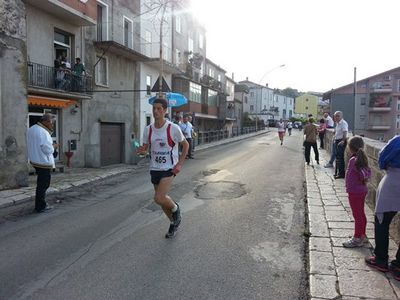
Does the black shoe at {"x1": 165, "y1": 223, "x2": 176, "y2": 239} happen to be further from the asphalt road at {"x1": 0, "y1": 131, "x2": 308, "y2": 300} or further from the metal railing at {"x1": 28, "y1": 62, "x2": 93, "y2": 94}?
the metal railing at {"x1": 28, "y1": 62, "x2": 93, "y2": 94}

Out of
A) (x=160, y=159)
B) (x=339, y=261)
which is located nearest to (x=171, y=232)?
(x=160, y=159)

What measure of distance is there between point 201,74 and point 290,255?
3858 cm

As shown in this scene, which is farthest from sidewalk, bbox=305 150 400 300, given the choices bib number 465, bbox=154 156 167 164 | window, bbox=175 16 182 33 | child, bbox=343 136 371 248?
window, bbox=175 16 182 33

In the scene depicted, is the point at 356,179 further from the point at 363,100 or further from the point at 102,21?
the point at 363,100

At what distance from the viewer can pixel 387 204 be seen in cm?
439

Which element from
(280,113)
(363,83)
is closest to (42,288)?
(363,83)

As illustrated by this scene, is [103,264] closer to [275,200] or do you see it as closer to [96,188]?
[275,200]

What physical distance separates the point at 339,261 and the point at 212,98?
129 ft

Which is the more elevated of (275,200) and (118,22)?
(118,22)

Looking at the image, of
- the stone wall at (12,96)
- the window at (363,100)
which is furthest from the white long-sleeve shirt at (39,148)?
the window at (363,100)

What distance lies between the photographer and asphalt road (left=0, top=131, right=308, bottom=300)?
13.6ft

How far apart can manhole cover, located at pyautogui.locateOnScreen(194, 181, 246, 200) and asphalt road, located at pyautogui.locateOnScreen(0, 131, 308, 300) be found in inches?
1.8

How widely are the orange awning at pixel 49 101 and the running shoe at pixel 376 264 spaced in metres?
11.9

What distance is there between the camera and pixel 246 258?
5031mm
